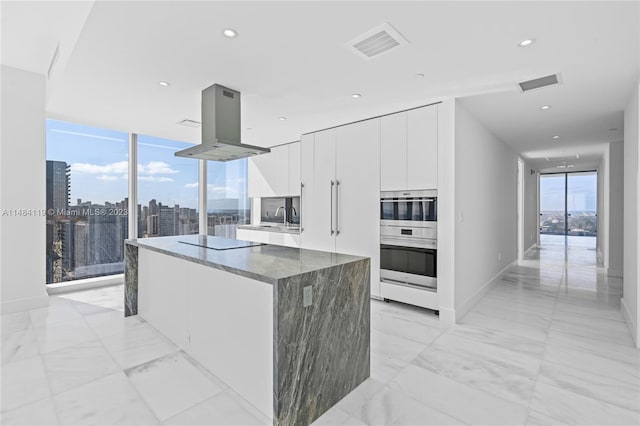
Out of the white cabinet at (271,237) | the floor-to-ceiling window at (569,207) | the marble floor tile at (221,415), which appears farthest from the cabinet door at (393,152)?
the floor-to-ceiling window at (569,207)

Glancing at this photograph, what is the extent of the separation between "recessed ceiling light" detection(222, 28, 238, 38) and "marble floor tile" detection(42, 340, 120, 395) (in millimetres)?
2573

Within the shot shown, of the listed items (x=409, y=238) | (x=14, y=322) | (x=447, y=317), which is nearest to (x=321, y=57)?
(x=409, y=238)

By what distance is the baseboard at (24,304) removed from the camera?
11.6 ft

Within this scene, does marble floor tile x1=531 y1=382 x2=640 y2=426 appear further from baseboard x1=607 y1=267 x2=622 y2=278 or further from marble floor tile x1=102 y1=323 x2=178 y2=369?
baseboard x1=607 y1=267 x2=622 y2=278

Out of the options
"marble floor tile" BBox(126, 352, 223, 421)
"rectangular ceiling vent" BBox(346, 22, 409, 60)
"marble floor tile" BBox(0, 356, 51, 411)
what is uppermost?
"rectangular ceiling vent" BBox(346, 22, 409, 60)

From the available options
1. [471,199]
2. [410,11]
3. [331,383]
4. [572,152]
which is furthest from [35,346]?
[572,152]

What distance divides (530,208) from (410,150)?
687cm

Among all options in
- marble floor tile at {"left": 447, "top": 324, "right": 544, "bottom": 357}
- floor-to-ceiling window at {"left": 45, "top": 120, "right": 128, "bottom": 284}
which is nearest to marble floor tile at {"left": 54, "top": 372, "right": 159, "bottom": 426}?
marble floor tile at {"left": 447, "top": 324, "right": 544, "bottom": 357}

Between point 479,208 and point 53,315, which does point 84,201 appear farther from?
point 479,208

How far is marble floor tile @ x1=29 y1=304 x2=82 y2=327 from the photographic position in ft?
10.8

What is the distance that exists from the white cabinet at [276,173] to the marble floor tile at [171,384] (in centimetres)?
360

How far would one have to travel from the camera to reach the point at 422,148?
361 centimetres

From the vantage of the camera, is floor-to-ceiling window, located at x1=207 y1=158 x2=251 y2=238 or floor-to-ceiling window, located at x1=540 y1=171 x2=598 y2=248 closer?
floor-to-ceiling window, located at x1=207 y1=158 x2=251 y2=238

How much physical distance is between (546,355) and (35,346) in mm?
4369
